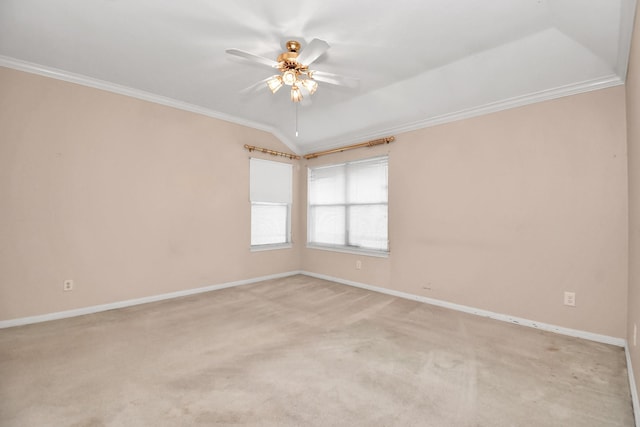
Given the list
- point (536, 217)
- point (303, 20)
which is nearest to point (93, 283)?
point (303, 20)

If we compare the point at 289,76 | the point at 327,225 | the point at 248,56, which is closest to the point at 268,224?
the point at 327,225

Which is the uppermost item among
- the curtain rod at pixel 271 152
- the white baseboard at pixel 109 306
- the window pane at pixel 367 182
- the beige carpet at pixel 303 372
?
the curtain rod at pixel 271 152

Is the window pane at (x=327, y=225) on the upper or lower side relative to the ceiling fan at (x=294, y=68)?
lower

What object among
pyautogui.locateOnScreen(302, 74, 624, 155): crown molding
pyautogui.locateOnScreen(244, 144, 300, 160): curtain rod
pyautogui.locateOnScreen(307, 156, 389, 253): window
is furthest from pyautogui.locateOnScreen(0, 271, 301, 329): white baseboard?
pyautogui.locateOnScreen(302, 74, 624, 155): crown molding

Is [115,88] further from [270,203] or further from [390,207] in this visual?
[390,207]

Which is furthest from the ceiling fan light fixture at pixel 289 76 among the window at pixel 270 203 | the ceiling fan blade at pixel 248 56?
the window at pixel 270 203

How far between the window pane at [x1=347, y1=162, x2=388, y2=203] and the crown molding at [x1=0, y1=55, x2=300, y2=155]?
1.68 meters

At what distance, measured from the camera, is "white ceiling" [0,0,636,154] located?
2.08 metres

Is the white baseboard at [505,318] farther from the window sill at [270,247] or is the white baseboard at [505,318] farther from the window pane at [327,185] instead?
the window pane at [327,185]

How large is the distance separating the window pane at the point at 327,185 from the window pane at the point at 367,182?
7.2 inches

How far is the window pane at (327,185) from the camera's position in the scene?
479cm

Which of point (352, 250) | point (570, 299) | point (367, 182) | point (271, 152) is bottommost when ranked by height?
point (570, 299)

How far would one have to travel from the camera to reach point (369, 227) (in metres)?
4.41

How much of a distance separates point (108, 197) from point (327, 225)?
312cm
